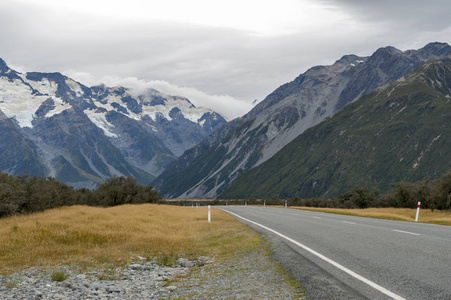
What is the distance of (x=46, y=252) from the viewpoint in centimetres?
1251

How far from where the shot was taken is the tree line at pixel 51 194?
2736 centimetres

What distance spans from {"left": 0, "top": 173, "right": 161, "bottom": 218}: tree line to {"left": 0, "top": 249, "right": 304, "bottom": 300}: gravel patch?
64.6 ft

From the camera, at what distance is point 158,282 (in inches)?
366

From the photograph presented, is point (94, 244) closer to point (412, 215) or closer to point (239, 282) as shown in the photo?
point (239, 282)

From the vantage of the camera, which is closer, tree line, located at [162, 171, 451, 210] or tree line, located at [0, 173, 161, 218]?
tree line, located at [0, 173, 161, 218]

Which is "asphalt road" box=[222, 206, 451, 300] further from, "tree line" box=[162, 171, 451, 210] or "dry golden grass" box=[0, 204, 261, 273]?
"tree line" box=[162, 171, 451, 210]

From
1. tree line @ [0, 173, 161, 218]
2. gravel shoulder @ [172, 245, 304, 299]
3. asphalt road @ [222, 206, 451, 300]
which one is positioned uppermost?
asphalt road @ [222, 206, 451, 300]

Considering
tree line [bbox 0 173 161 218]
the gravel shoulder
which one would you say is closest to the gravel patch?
the gravel shoulder

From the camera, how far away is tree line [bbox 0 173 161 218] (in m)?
27.4

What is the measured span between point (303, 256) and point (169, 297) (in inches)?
184

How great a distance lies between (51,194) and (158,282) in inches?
1362

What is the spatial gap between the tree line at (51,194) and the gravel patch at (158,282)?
19694 mm

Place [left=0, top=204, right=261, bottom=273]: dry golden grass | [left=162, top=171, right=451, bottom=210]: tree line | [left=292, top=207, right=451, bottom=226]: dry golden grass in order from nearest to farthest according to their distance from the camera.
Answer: [left=0, top=204, right=261, bottom=273]: dry golden grass < [left=292, top=207, right=451, bottom=226]: dry golden grass < [left=162, top=171, right=451, bottom=210]: tree line

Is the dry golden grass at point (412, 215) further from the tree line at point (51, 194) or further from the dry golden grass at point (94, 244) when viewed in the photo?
the tree line at point (51, 194)
